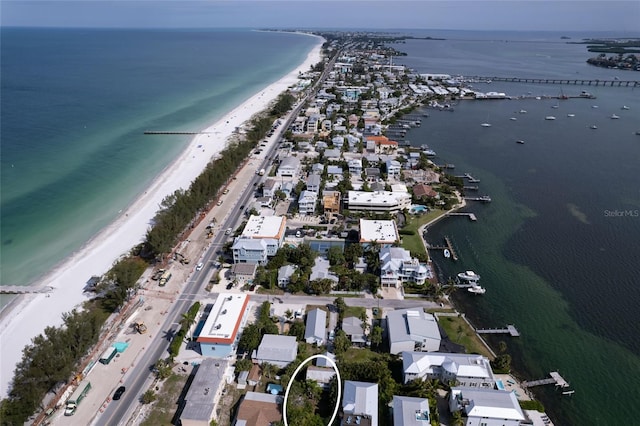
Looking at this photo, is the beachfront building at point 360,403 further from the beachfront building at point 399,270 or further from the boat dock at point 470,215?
the boat dock at point 470,215

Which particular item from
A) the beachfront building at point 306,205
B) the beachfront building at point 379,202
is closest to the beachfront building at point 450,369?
the beachfront building at point 379,202

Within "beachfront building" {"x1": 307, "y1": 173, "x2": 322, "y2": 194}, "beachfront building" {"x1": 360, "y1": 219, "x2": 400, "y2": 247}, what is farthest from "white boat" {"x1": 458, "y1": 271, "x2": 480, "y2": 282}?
"beachfront building" {"x1": 307, "y1": 173, "x2": 322, "y2": 194}

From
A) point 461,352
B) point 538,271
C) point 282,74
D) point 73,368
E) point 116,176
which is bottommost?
point 73,368

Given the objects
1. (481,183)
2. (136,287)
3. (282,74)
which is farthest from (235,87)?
(136,287)

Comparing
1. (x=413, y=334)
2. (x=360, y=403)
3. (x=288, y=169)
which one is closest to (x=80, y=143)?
(x=288, y=169)

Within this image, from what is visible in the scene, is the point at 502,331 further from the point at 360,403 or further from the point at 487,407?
the point at 360,403

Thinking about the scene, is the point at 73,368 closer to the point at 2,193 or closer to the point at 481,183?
the point at 2,193
